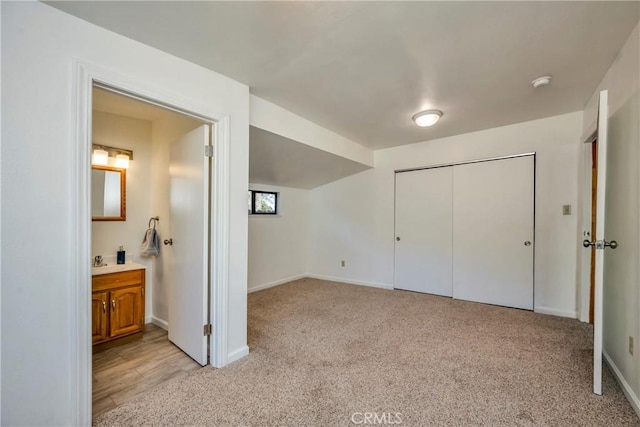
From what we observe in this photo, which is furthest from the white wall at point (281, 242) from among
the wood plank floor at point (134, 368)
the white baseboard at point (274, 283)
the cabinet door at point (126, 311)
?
the wood plank floor at point (134, 368)

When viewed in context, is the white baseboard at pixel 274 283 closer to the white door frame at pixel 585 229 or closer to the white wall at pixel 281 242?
the white wall at pixel 281 242

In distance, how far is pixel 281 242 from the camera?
4.87 meters

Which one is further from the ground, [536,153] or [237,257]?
[536,153]

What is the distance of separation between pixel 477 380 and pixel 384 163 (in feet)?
11.0

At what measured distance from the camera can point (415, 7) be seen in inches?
58.6

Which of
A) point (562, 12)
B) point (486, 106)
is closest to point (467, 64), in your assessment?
point (562, 12)

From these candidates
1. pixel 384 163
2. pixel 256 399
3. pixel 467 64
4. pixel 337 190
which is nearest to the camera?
pixel 256 399

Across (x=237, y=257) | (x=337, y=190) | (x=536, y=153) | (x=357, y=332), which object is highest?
(x=536, y=153)

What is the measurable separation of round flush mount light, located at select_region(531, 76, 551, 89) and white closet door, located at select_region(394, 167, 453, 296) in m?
1.68

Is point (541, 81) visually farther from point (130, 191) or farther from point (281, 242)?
point (130, 191)

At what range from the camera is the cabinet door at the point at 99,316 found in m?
2.33

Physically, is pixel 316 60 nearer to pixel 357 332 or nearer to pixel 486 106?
pixel 486 106

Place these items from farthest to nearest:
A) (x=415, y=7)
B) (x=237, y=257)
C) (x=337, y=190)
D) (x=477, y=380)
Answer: (x=337, y=190), (x=237, y=257), (x=477, y=380), (x=415, y=7)

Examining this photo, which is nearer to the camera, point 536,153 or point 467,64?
point 467,64
